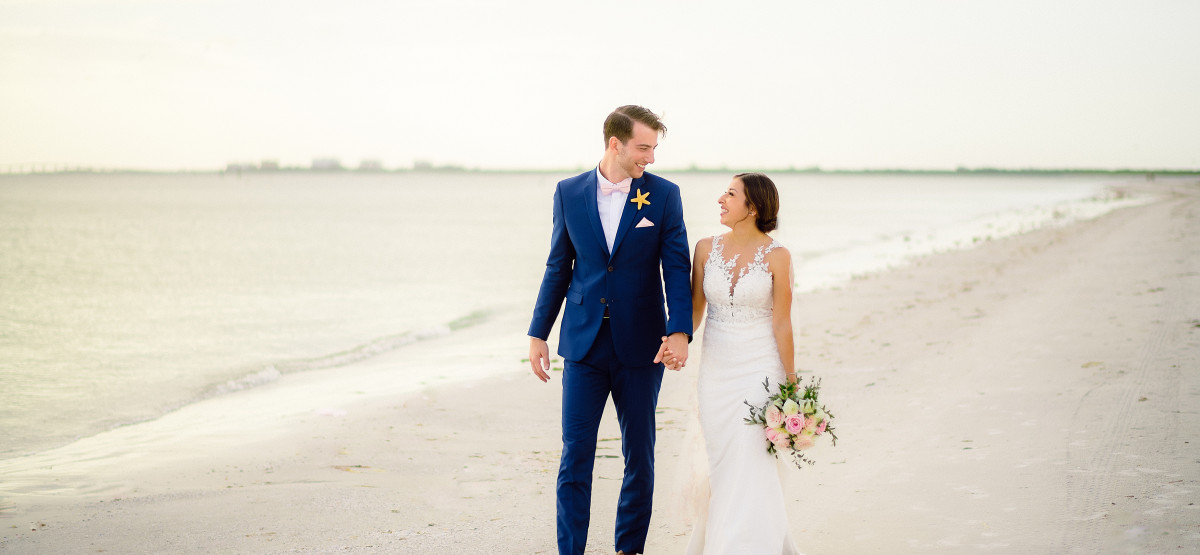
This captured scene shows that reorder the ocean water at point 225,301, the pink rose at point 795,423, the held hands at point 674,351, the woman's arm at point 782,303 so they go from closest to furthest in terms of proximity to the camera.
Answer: the pink rose at point 795,423
the held hands at point 674,351
the woman's arm at point 782,303
the ocean water at point 225,301

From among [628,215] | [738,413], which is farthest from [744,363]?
[628,215]

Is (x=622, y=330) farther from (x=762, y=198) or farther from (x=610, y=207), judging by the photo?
(x=762, y=198)

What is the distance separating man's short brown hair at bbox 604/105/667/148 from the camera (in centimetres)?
384

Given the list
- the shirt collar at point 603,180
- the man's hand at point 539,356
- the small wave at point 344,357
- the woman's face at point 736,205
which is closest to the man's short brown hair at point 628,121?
the shirt collar at point 603,180

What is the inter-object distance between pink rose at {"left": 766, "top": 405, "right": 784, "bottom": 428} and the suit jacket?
514 millimetres

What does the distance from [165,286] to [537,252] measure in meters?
14.4

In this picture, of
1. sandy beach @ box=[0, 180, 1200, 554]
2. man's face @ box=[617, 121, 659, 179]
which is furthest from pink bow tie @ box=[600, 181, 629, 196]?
sandy beach @ box=[0, 180, 1200, 554]

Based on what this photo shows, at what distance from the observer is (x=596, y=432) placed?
397 centimetres

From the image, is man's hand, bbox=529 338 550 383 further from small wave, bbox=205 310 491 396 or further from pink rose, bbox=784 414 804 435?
small wave, bbox=205 310 491 396

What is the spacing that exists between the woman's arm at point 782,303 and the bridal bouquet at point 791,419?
0.12 m

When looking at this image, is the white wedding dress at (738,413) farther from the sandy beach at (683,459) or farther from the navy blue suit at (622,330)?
the sandy beach at (683,459)

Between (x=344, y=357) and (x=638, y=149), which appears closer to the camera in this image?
(x=638, y=149)

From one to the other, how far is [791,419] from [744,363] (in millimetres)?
393

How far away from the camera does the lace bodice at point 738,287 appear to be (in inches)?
157
